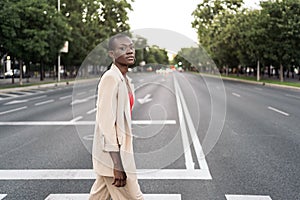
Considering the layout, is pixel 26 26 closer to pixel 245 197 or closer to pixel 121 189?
pixel 245 197

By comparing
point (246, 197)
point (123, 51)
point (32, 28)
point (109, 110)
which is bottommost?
point (246, 197)

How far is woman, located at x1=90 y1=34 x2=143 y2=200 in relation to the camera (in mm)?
2764

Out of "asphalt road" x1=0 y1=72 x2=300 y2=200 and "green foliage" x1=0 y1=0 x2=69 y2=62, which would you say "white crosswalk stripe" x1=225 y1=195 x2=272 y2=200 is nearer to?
"asphalt road" x1=0 y1=72 x2=300 y2=200

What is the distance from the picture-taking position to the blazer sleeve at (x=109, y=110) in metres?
2.75

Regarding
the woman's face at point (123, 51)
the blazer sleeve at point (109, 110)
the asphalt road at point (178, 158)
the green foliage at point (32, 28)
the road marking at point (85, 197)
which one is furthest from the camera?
the green foliage at point (32, 28)

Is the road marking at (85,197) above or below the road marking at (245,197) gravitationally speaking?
above

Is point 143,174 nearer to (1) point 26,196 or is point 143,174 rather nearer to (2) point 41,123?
(1) point 26,196

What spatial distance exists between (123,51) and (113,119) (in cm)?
56

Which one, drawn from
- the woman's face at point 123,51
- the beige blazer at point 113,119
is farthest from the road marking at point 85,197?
the woman's face at point 123,51

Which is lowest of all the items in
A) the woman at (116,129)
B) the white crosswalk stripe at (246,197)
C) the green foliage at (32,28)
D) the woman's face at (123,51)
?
the white crosswalk stripe at (246,197)

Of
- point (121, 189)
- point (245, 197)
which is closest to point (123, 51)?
point (121, 189)

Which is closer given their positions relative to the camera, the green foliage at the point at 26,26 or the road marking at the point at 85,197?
the road marking at the point at 85,197

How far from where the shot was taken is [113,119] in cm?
277

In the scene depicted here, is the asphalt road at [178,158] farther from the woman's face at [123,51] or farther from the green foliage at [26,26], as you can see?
the green foliage at [26,26]
